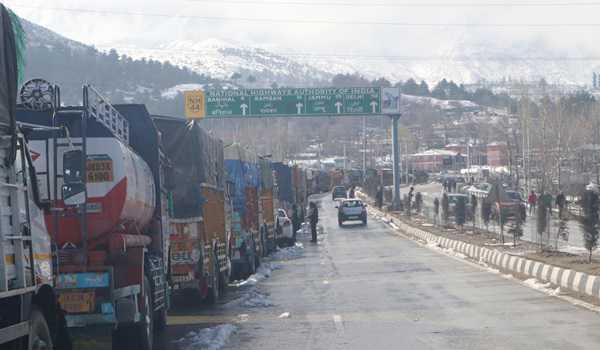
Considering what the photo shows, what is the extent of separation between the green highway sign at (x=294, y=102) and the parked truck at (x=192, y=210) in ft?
128

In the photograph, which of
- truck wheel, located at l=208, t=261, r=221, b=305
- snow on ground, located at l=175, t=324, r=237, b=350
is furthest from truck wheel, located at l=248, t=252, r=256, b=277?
snow on ground, located at l=175, t=324, r=237, b=350

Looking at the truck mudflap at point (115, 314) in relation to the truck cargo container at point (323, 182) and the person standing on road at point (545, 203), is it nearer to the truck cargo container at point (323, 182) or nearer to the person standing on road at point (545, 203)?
the person standing on road at point (545, 203)

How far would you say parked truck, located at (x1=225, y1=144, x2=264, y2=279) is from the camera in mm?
25875

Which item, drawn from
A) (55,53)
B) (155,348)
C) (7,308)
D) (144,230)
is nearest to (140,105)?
(144,230)

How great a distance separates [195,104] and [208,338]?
149 ft

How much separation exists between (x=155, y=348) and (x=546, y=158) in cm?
6320

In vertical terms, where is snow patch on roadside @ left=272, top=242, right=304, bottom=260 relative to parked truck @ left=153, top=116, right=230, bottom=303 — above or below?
below

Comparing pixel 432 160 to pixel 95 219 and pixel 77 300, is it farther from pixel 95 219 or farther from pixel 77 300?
pixel 77 300

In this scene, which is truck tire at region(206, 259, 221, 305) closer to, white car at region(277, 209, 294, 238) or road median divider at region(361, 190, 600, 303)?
road median divider at region(361, 190, 600, 303)

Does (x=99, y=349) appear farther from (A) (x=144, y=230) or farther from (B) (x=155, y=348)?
(A) (x=144, y=230)

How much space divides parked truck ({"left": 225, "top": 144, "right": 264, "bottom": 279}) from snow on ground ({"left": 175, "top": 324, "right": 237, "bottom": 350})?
8.45 m

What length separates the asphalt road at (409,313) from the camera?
43.6 feet

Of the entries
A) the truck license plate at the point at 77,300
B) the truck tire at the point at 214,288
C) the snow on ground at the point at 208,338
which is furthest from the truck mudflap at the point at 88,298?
the truck tire at the point at 214,288

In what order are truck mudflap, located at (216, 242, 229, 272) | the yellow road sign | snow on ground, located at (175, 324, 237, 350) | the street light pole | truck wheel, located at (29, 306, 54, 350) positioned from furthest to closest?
the street light pole, the yellow road sign, truck mudflap, located at (216, 242, 229, 272), snow on ground, located at (175, 324, 237, 350), truck wheel, located at (29, 306, 54, 350)
